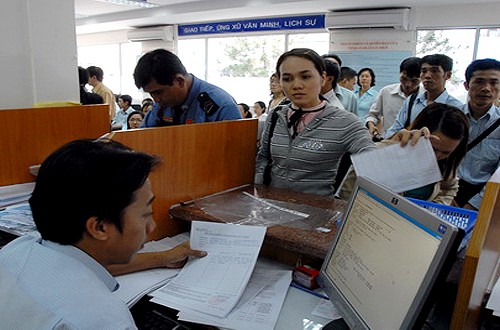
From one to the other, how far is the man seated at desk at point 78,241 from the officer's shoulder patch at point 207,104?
3.68 feet

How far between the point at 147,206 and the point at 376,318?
50 cm

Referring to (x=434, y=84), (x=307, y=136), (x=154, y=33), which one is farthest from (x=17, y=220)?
(x=154, y=33)

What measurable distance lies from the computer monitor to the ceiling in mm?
5619

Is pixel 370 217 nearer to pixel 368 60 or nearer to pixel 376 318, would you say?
pixel 376 318

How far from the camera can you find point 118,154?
29.8 inches

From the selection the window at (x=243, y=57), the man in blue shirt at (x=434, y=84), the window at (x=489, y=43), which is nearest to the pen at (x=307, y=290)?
the man in blue shirt at (x=434, y=84)

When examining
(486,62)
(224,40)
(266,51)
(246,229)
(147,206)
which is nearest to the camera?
(147,206)

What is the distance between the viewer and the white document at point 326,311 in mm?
984

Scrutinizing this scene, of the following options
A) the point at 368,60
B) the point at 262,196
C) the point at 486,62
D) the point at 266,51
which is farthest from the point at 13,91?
the point at 266,51

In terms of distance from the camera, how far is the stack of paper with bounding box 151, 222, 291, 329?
3.15 feet

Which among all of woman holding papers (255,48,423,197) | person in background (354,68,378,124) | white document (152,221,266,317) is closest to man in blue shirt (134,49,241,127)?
woman holding papers (255,48,423,197)

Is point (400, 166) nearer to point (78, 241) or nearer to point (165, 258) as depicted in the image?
point (165, 258)

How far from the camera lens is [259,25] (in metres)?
7.70

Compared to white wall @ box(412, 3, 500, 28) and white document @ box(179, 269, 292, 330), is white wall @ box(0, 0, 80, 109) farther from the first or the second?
white wall @ box(412, 3, 500, 28)
